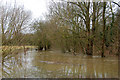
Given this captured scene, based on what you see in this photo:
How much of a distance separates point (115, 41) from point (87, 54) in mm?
2988

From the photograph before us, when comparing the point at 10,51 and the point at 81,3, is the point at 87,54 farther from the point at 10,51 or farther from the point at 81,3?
the point at 10,51

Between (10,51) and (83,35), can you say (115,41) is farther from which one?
(10,51)

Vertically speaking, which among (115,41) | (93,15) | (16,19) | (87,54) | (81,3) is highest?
(81,3)

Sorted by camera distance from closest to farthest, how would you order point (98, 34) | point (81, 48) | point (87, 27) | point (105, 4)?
point (105, 4)
point (98, 34)
point (87, 27)
point (81, 48)

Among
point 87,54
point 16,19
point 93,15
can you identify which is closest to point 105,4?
point 93,15

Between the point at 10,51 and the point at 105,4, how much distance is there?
25.6 feet

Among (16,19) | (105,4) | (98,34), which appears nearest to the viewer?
(16,19)

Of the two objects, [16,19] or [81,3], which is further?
[81,3]

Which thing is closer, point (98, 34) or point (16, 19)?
point (16, 19)

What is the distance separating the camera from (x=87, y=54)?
13.5 meters

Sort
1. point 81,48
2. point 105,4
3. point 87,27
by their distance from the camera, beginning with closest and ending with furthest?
point 105,4
point 87,27
point 81,48

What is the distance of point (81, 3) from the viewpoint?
1287cm

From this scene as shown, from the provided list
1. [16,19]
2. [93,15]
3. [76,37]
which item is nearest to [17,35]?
[16,19]

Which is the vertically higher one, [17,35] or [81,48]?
[17,35]
